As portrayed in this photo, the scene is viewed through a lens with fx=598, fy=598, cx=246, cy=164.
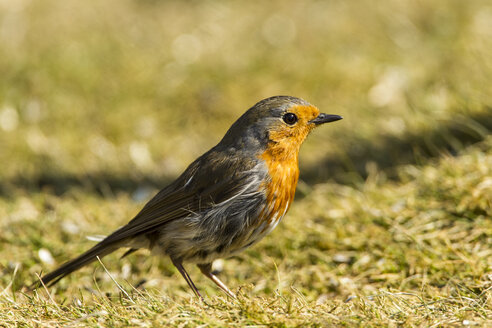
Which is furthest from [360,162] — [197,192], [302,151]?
[197,192]

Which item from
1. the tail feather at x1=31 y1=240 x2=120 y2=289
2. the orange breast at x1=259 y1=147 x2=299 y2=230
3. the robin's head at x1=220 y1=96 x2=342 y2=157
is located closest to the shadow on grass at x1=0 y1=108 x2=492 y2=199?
the robin's head at x1=220 y1=96 x2=342 y2=157

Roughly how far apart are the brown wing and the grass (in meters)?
0.43

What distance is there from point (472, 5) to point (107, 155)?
5255 millimetres

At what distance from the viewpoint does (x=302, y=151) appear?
637 centimetres

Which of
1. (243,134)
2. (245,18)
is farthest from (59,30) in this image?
(243,134)

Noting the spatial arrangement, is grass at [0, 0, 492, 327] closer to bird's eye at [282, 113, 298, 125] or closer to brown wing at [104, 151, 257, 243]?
brown wing at [104, 151, 257, 243]

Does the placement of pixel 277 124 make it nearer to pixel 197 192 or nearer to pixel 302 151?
pixel 197 192

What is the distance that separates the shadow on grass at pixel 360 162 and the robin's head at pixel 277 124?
144 centimetres

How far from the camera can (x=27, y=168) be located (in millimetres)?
5930

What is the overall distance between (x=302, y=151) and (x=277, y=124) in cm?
268

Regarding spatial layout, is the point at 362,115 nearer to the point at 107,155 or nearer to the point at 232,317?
the point at 107,155

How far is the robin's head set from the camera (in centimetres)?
371

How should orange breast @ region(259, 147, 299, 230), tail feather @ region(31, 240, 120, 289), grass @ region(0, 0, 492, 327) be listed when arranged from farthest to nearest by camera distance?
tail feather @ region(31, 240, 120, 289) → orange breast @ region(259, 147, 299, 230) → grass @ region(0, 0, 492, 327)

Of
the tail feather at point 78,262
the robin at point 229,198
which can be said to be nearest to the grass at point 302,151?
the tail feather at point 78,262
